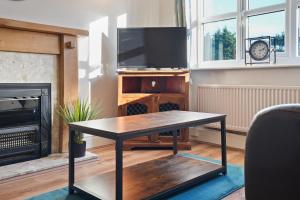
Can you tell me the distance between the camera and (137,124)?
6.54ft

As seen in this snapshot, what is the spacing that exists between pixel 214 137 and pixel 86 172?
1.74 metres

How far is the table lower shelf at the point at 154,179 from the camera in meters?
1.91

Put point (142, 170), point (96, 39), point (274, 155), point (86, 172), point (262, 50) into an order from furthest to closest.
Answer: point (96, 39), point (262, 50), point (86, 172), point (142, 170), point (274, 155)

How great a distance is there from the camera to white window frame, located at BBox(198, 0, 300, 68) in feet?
10.2

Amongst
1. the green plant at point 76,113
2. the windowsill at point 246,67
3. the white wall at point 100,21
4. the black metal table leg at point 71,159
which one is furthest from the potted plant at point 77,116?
the windowsill at point 246,67

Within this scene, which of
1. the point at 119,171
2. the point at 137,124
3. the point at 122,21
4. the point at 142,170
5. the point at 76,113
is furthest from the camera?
the point at 122,21

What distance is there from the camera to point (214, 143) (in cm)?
366

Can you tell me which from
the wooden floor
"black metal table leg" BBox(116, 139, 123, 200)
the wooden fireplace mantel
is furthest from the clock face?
"black metal table leg" BBox(116, 139, 123, 200)

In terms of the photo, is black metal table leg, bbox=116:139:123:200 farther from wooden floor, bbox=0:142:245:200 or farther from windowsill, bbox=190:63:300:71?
windowsill, bbox=190:63:300:71

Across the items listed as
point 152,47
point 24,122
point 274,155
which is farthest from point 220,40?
point 274,155

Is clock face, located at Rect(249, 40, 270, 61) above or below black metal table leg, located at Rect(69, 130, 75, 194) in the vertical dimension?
above

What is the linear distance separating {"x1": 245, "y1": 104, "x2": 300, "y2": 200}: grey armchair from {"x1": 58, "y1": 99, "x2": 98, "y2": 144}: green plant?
7.34 feet

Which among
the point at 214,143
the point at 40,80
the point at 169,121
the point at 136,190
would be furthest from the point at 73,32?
the point at 214,143

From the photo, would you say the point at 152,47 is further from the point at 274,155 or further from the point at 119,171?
the point at 274,155
